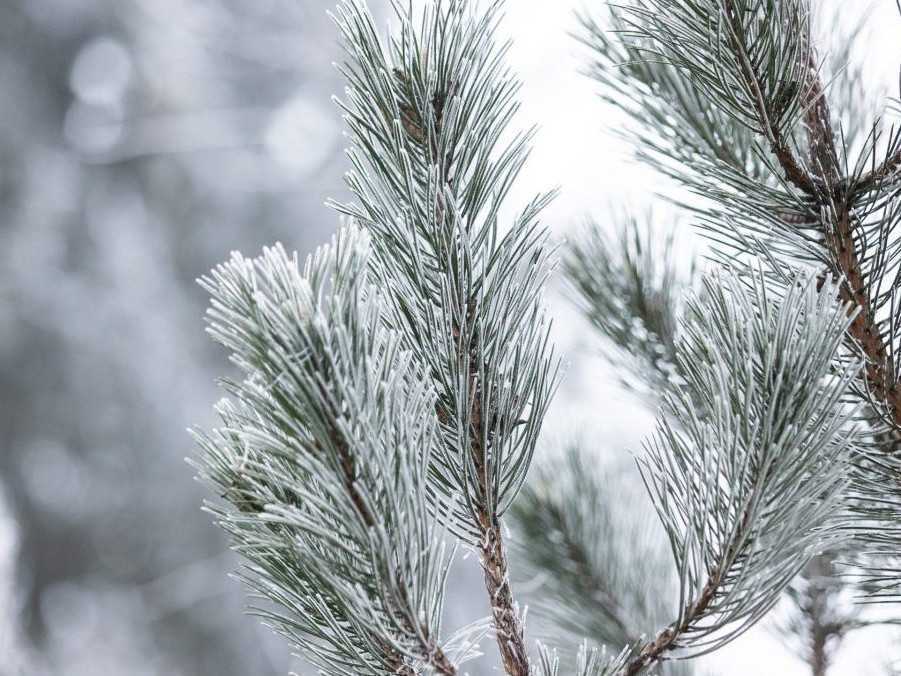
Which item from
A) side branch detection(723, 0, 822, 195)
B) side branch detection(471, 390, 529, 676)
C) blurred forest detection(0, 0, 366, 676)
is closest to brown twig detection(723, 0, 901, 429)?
side branch detection(723, 0, 822, 195)

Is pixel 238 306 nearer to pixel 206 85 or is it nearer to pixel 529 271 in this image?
pixel 529 271

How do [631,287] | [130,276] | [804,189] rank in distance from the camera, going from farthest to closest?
[130,276], [631,287], [804,189]

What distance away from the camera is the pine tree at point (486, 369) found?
8.0 inches

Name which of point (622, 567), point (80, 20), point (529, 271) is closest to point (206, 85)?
point (80, 20)

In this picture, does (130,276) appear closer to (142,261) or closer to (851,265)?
(142,261)

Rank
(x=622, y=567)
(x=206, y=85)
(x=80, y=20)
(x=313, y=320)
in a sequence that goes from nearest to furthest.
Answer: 1. (x=313, y=320)
2. (x=622, y=567)
3. (x=80, y=20)
4. (x=206, y=85)

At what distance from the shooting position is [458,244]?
10.0 inches

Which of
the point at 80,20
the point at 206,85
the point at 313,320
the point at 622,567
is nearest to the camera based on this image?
the point at 313,320

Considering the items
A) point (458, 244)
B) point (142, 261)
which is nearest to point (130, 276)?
point (142, 261)

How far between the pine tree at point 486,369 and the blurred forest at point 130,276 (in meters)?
1.20

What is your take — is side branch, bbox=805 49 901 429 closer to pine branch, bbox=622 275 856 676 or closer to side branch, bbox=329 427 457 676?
pine branch, bbox=622 275 856 676

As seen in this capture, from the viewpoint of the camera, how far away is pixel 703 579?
0.24 m

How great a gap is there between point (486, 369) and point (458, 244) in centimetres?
4

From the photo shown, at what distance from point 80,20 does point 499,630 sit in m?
1.60
